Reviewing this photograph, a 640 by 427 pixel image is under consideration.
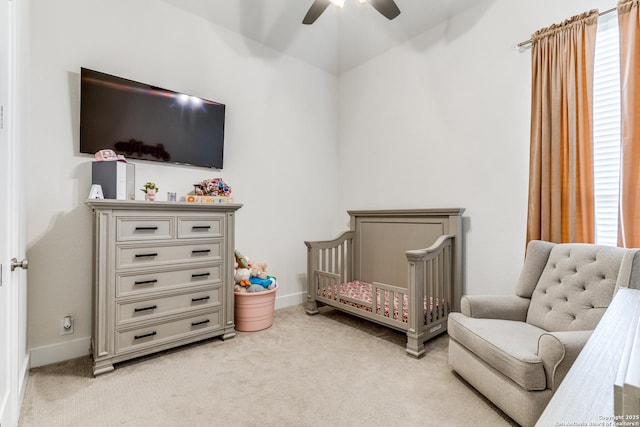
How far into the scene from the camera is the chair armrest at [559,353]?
1359mm

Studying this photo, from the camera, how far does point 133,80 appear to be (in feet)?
8.26

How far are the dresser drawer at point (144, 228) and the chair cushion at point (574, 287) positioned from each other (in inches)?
98.7

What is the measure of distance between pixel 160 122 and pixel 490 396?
297cm

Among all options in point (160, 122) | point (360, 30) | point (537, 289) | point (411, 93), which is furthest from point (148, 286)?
point (360, 30)

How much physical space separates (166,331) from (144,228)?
30.0 inches

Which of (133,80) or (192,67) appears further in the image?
(192,67)

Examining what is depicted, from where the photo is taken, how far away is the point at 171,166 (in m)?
2.73

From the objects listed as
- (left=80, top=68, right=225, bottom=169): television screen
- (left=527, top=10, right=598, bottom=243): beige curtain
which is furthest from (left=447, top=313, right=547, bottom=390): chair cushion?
(left=80, top=68, right=225, bottom=169): television screen

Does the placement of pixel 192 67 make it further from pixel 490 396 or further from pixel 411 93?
pixel 490 396

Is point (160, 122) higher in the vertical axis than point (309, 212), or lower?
higher

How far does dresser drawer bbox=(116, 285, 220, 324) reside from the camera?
2078mm

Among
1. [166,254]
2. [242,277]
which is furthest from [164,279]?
[242,277]

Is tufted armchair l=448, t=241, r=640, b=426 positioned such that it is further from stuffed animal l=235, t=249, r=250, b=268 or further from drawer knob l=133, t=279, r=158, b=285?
drawer knob l=133, t=279, r=158, b=285

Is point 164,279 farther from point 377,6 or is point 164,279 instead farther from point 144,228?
point 377,6
